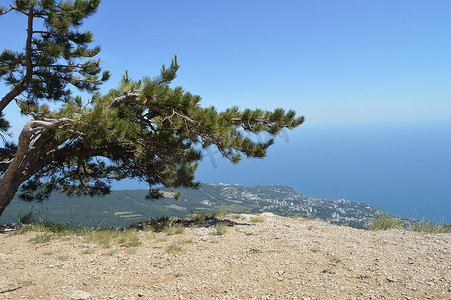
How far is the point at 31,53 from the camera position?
8.63 m

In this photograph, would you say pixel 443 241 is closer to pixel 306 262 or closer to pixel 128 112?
pixel 306 262

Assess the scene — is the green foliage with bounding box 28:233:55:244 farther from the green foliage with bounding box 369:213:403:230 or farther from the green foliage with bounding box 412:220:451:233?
the green foliage with bounding box 412:220:451:233

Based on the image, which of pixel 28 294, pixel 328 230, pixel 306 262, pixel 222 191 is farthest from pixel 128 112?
pixel 222 191

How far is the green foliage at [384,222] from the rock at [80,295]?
807cm

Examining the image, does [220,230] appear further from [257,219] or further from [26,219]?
[26,219]

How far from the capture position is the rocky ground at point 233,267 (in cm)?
358

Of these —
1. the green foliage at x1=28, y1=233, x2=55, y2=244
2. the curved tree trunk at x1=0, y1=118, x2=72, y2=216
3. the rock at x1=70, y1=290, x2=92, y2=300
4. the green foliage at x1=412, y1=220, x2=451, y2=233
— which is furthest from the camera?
the green foliage at x1=412, y1=220, x2=451, y2=233

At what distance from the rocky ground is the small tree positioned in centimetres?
257

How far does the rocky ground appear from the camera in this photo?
3.58 meters

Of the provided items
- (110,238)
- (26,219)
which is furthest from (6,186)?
(110,238)

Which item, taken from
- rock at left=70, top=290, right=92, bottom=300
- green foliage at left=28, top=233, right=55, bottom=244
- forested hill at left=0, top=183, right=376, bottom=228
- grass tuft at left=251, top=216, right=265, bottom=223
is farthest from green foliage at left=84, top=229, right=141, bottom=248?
forested hill at left=0, top=183, right=376, bottom=228

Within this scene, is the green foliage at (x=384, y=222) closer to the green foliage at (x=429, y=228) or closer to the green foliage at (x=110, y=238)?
the green foliage at (x=429, y=228)

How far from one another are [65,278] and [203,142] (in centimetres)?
484

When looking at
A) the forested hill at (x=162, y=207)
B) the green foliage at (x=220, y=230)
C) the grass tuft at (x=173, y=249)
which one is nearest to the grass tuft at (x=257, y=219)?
the green foliage at (x=220, y=230)
